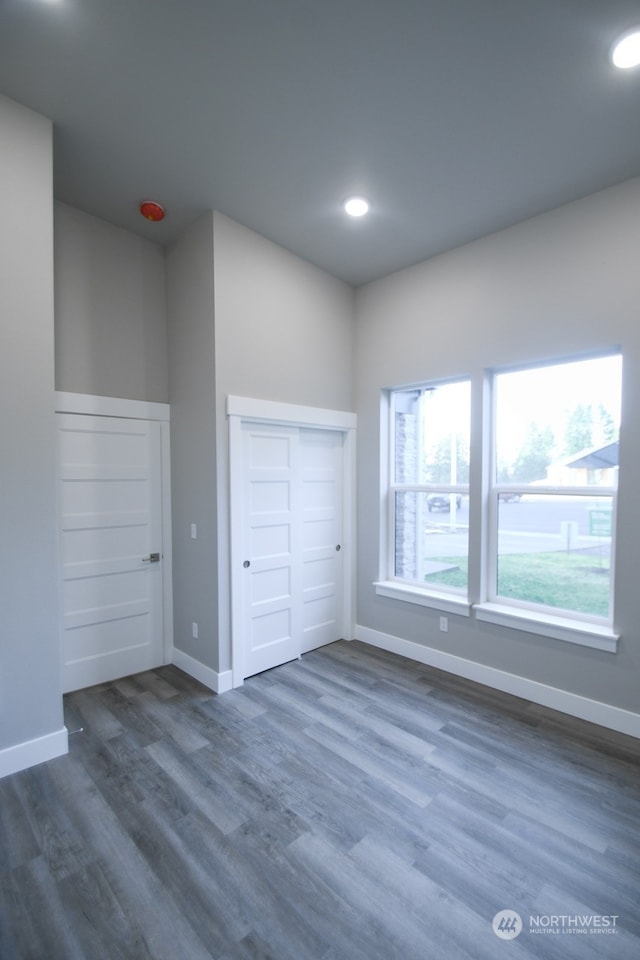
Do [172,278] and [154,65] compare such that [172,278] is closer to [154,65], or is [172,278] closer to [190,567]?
[154,65]

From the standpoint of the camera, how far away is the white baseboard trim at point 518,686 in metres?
2.54

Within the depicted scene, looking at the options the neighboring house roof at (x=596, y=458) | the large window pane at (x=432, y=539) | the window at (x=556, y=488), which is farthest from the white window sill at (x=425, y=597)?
the neighboring house roof at (x=596, y=458)

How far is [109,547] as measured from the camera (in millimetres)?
3115

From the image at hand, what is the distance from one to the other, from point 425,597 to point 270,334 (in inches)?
95.9

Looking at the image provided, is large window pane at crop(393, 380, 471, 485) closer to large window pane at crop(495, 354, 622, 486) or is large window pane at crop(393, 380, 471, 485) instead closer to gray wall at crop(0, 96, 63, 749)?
large window pane at crop(495, 354, 622, 486)

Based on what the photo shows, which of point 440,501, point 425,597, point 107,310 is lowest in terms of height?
point 425,597

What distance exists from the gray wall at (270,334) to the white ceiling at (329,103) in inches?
13.2

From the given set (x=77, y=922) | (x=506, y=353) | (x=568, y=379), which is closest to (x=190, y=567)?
(x=77, y=922)

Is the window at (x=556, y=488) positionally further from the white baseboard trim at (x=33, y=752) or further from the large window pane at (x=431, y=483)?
the white baseboard trim at (x=33, y=752)

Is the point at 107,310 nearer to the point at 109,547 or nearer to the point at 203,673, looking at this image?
the point at 109,547

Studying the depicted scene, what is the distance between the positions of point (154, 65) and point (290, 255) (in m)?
1.63

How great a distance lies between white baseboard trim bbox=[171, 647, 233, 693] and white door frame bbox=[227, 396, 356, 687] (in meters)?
0.07

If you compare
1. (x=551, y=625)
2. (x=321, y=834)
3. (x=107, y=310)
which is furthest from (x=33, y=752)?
(x=551, y=625)

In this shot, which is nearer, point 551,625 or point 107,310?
point 551,625
